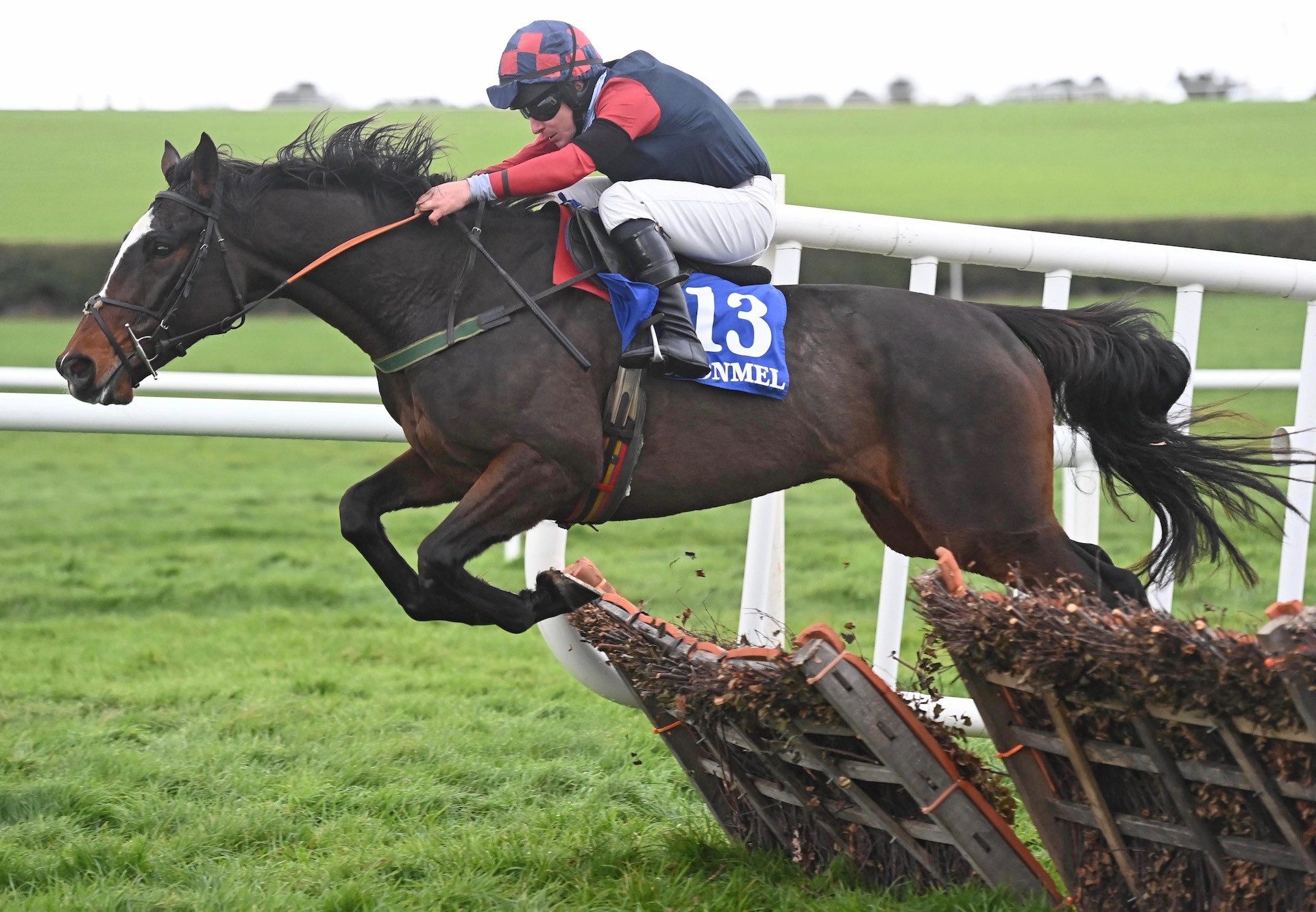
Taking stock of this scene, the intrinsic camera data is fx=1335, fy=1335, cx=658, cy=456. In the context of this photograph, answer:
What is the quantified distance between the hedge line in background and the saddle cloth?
Result: 1337 centimetres

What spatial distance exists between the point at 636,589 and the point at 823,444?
4133 millimetres

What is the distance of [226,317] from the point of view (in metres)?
3.29

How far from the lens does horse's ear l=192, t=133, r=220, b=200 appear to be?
10.6 feet

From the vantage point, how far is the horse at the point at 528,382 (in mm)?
3189

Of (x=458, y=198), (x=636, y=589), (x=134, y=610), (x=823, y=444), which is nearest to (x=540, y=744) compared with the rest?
(x=823, y=444)

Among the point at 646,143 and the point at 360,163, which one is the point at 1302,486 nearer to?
the point at 646,143

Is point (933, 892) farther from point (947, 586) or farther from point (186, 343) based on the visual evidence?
point (186, 343)

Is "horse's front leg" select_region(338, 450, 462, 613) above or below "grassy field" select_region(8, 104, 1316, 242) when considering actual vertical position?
below

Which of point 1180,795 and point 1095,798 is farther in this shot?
point 1095,798

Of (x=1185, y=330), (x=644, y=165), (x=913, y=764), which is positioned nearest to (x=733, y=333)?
(x=644, y=165)

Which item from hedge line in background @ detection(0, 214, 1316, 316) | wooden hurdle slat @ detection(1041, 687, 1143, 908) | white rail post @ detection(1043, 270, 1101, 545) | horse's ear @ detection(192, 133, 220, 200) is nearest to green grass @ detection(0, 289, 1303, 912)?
wooden hurdle slat @ detection(1041, 687, 1143, 908)

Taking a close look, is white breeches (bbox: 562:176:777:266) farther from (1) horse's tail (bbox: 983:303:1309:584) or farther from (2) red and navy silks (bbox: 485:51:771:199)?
(1) horse's tail (bbox: 983:303:1309:584)

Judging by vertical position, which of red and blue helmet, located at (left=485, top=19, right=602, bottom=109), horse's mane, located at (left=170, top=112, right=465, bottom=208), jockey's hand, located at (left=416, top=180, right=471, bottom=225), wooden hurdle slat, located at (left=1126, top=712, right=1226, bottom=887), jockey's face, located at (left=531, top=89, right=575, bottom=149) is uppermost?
red and blue helmet, located at (left=485, top=19, right=602, bottom=109)

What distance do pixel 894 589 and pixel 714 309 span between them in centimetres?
103
